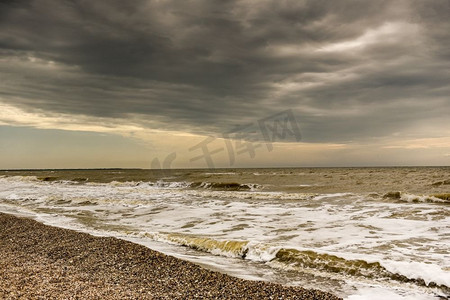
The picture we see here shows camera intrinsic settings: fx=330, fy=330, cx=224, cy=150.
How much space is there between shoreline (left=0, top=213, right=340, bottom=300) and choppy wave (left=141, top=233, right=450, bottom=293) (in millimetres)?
1657

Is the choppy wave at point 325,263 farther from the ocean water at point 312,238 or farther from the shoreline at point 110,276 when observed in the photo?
the shoreline at point 110,276

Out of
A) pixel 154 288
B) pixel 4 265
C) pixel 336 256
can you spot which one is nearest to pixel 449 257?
pixel 336 256

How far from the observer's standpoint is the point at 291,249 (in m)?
7.44

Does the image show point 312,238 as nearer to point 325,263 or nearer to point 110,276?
point 325,263

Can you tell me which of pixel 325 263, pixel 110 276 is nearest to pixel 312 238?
pixel 325 263

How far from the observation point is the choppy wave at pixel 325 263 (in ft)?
18.6

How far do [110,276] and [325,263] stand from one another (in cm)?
415

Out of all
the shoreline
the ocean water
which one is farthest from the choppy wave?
the shoreline

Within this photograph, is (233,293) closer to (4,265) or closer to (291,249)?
(291,249)

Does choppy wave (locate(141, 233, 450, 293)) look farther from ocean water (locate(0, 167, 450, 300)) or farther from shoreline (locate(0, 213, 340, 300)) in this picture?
shoreline (locate(0, 213, 340, 300))

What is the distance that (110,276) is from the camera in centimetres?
583

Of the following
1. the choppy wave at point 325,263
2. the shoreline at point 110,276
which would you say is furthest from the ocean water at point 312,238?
the shoreline at point 110,276

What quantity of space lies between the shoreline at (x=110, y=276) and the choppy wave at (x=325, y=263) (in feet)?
5.43

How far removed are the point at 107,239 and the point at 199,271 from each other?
138 inches
